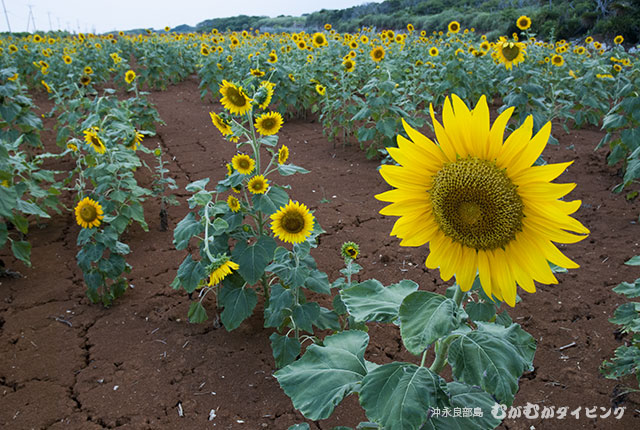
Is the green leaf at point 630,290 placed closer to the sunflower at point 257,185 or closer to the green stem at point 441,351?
the green stem at point 441,351

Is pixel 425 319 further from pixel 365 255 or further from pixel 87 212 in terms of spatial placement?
pixel 365 255

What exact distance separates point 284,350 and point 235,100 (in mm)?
1427

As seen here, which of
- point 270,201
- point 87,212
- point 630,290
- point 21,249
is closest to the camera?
point 630,290

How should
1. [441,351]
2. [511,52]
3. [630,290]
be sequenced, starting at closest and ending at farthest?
1. [441,351]
2. [630,290]
3. [511,52]

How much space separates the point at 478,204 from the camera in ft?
3.16

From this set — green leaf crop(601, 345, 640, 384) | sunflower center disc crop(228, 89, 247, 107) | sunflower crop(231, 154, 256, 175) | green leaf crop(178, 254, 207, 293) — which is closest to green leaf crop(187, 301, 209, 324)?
green leaf crop(178, 254, 207, 293)

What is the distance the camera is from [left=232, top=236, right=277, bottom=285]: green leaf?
90.8 inches

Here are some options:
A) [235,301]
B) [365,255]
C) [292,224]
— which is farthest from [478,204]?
[365,255]

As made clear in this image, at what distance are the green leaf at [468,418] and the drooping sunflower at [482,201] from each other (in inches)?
15.5

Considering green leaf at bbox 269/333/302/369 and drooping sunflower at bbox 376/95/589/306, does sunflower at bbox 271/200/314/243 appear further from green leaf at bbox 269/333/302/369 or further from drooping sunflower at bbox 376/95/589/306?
drooping sunflower at bbox 376/95/589/306

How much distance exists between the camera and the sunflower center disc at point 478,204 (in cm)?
96

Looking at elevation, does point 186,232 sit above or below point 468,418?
above

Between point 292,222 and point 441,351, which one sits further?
Result: point 292,222

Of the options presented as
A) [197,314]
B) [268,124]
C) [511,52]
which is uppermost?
[511,52]
